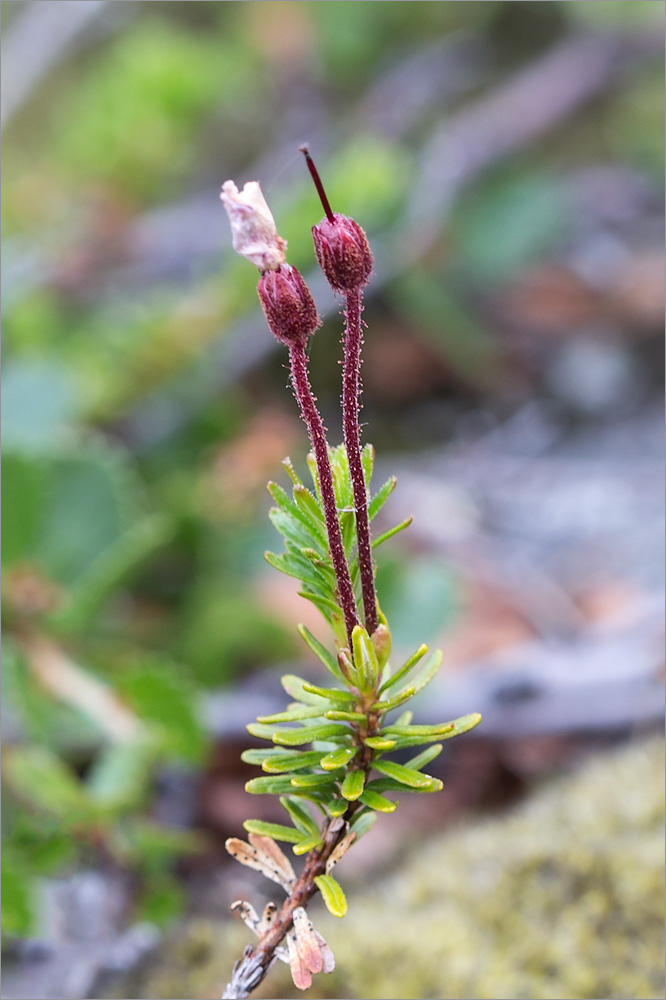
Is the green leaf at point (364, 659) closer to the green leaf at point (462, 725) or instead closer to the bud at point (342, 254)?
the green leaf at point (462, 725)

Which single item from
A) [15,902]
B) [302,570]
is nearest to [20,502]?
[15,902]

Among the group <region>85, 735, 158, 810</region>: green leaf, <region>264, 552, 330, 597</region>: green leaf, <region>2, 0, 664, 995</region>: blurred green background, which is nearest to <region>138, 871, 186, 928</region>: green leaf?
<region>2, 0, 664, 995</region>: blurred green background

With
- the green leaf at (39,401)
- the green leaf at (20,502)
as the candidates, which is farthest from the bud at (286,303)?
the green leaf at (39,401)

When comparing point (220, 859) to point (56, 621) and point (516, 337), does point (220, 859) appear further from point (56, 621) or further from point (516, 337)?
point (516, 337)

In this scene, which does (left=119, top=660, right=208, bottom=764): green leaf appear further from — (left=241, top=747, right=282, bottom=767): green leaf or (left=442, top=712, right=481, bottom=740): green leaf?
(left=442, top=712, right=481, bottom=740): green leaf

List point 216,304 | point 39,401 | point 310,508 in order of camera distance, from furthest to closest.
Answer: point 216,304, point 39,401, point 310,508

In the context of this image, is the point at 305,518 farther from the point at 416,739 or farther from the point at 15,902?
the point at 15,902
